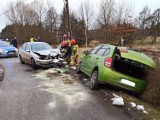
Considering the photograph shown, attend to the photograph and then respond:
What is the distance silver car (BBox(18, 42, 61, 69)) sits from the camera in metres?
15.8

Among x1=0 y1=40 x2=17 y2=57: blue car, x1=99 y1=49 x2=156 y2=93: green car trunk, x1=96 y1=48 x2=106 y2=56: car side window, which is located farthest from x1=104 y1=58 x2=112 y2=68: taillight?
x1=0 y1=40 x2=17 y2=57: blue car

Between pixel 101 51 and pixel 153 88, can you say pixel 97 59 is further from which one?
pixel 153 88

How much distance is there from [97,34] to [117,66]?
35.1 metres

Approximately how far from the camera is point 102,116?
22.4ft

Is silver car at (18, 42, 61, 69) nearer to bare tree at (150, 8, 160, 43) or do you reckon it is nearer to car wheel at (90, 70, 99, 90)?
car wheel at (90, 70, 99, 90)

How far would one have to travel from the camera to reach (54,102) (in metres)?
8.07

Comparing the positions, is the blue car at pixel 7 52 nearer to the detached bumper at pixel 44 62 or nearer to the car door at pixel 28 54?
the car door at pixel 28 54

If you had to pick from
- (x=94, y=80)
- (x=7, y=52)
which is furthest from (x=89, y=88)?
(x=7, y=52)

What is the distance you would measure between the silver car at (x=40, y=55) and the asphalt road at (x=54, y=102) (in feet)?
13.8

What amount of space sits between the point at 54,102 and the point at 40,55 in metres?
8.26

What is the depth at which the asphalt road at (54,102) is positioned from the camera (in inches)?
269

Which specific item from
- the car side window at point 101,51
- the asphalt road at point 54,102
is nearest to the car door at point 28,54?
the asphalt road at point 54,102

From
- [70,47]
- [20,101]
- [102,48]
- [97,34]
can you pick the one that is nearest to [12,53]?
[70,47]

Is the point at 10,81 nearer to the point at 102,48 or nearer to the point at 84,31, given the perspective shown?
the point at 102,48
